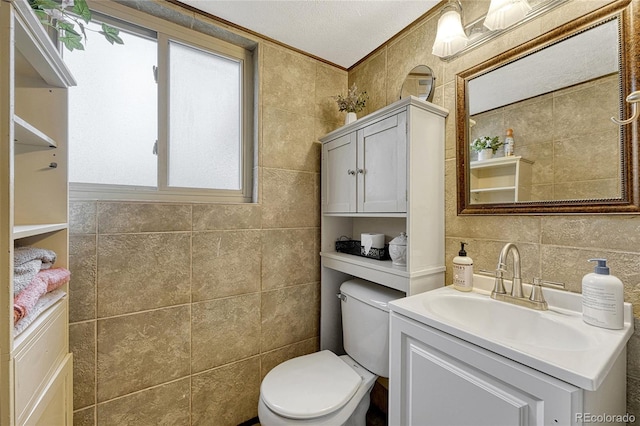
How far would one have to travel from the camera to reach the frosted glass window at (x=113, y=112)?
1.23 m

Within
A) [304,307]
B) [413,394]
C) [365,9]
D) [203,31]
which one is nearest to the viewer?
[413,394]

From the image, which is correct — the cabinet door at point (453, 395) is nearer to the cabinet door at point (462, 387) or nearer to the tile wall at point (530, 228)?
the cabinet door at point (462, 387)

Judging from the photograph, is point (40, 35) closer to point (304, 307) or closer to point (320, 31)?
point (320, 31)

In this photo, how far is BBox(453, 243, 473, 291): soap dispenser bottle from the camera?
3.69 ft

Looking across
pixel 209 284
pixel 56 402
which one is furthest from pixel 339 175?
pixel 56 402

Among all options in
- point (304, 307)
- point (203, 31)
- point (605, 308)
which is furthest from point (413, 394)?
point (203, 31)

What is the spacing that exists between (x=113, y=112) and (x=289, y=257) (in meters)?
1.16

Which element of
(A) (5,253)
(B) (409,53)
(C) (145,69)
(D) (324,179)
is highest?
(B) (409,53)

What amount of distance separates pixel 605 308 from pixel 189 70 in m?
2.02

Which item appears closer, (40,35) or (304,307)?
(40,35)

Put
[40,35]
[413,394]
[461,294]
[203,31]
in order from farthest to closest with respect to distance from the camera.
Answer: [203,31], [461,294], [413,394], [40,35]

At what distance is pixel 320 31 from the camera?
59.3 inches

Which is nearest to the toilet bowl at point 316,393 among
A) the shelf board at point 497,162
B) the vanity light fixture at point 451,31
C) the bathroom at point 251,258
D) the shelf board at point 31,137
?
the bathroom at point 251,258

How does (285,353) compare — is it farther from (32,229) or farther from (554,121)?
(554,121)
